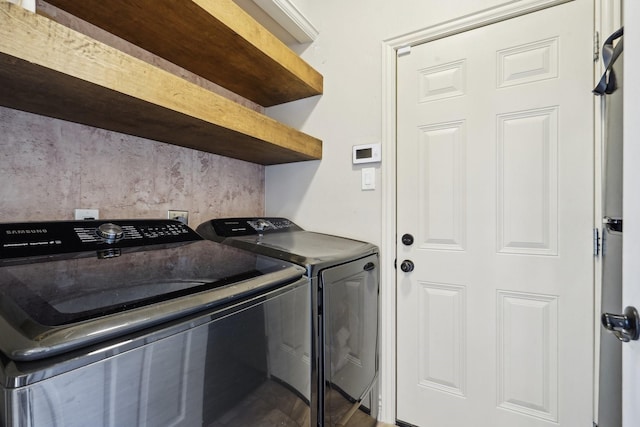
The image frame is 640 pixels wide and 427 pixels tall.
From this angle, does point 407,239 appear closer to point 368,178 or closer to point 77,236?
point 368,178

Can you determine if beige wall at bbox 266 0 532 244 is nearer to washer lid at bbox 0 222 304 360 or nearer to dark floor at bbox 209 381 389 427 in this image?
washer lid at bbox 0 222 304 360

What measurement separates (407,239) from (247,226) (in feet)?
2.87

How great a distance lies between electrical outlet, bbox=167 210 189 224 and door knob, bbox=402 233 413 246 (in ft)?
3.84

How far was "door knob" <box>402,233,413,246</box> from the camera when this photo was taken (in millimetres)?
1620

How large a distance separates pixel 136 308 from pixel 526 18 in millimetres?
1893

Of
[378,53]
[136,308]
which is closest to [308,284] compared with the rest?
[136,308]

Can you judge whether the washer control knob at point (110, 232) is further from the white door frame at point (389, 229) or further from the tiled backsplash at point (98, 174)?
the white door frame at point (389, 229)

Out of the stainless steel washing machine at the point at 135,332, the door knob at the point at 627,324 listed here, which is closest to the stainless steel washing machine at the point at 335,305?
the stainless steel washing machine at the point at 135,332

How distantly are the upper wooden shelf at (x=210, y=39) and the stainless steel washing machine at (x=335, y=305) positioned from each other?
0.81 metres

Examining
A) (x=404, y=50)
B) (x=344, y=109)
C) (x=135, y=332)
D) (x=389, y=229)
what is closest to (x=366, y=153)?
(x=344, y=109)

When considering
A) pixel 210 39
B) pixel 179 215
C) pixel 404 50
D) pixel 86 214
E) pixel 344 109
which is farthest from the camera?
pixel 344 109

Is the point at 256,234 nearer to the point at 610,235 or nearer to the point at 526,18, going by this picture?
the point at 610,235

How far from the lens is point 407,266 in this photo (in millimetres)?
1619

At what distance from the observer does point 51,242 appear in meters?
0.92
